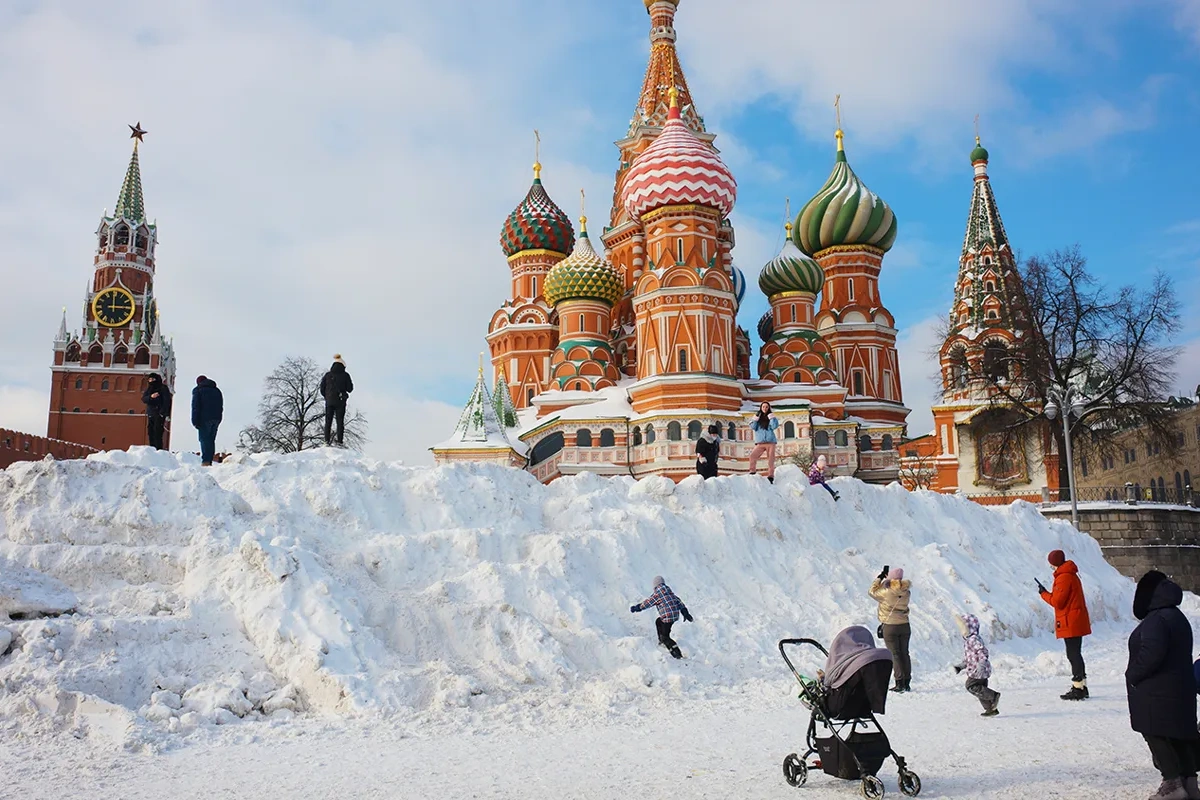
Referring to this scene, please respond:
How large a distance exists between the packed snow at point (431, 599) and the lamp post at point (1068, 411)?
7255 millimetres

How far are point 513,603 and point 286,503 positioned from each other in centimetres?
322

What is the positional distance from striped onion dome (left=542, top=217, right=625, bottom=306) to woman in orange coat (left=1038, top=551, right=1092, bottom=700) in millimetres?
29903

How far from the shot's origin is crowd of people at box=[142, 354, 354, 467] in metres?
13.3

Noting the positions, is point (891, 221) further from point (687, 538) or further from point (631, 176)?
point (687, 538)

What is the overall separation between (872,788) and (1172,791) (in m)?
1.53

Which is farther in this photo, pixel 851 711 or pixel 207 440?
pixel 207 440

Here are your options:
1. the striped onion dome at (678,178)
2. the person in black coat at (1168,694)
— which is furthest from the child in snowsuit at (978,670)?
the striped onion dome at (678,178)

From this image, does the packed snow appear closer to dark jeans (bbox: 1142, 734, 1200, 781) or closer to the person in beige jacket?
the person in beige jacket

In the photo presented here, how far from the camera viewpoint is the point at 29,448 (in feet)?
68.2

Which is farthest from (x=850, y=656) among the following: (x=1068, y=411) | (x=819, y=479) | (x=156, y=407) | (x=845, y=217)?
(x=845, y=217)

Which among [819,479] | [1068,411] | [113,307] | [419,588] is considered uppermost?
[113,307]

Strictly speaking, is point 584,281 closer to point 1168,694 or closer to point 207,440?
point 207,440

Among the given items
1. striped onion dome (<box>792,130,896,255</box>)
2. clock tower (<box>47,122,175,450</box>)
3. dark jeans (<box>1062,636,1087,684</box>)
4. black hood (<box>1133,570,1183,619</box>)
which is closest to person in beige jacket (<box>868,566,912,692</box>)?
dark jeans (<box>1062,636,1087,684</box>)

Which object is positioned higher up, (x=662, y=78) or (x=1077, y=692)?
(x=662, y=78)
